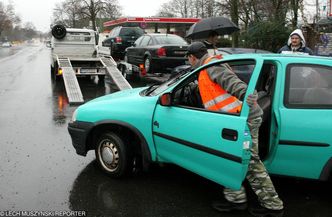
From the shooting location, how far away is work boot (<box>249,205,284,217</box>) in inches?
142

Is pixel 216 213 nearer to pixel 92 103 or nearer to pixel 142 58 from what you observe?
pixel 92 103

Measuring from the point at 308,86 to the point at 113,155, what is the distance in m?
2.35

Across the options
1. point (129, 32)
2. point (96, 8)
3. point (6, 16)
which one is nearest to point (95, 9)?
point (96, 8)

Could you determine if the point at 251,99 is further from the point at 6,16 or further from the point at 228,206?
the point at 6,16

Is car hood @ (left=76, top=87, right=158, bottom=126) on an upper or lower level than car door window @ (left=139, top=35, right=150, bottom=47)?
lower

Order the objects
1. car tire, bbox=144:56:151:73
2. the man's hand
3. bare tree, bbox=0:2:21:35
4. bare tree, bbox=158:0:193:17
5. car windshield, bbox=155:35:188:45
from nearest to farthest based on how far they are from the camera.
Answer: the man's hand → car tire, bbox=144:56:151:73 → car windshield, bbox=155:35:188:45 → bare tree, bbox=158:0:193:17 → bare tree, bbox=0:2:21:35

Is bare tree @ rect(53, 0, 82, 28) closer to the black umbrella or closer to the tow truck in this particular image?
the tow truck

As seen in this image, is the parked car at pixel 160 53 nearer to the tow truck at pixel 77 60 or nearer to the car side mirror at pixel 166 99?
the tow truck at pixel 77 60

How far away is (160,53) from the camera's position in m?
12.6

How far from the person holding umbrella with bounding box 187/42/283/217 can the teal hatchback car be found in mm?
118

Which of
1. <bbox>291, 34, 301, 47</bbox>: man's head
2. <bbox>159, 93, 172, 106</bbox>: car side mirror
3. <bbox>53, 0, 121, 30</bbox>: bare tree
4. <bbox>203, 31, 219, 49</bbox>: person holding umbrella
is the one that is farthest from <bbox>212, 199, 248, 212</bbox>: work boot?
<bbox>53, 0, 121, 30</bbox>: bare tree

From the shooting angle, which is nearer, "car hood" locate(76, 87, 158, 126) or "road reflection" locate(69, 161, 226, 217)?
"road reflection" locate(69, 161, 226, 217)

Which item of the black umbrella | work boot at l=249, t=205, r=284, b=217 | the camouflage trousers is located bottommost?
work boot at l=249, t=205, r=284, b=217

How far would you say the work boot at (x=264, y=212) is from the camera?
362 cm
